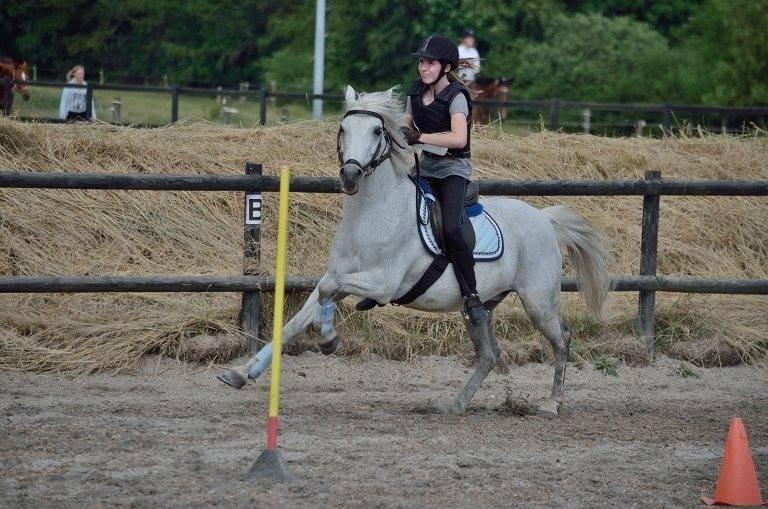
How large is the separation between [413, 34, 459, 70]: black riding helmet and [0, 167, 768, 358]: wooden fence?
184 cm

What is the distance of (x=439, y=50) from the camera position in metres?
7.14

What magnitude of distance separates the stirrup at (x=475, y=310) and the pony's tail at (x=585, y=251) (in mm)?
1293

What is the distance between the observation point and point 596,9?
33188mm

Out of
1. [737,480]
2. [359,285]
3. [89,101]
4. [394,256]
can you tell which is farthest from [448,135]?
[89,101]

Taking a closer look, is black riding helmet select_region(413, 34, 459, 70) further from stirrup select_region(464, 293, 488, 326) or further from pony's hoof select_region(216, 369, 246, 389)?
pony's hoof select_region(216, 369, 246, 389)

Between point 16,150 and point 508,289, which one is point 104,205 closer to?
point 16,150

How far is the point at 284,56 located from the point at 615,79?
13.7m

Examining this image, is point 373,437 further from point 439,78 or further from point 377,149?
point 439,78

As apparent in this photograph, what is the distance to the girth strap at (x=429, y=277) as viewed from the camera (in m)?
7.30

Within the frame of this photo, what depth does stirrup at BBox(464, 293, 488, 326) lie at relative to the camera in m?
7.42

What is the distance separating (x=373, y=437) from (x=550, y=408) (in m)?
1.77

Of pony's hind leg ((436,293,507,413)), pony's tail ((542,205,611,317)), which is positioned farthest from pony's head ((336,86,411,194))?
pony's tail ((542,205,611,317))

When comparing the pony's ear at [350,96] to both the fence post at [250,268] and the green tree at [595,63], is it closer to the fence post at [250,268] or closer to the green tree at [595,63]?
the fence post at [250,268]

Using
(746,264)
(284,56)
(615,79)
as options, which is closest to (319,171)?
(746,264)
